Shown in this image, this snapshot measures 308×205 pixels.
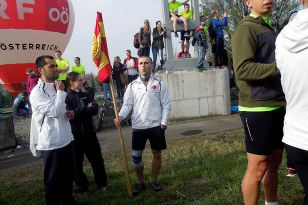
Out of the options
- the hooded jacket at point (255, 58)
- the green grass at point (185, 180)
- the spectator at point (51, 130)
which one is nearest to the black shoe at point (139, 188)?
the green grass at point (185, 180)

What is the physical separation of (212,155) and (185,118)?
189 inches

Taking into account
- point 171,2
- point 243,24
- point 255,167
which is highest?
point 171,2

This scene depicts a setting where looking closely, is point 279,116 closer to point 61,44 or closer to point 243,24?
point 243,24

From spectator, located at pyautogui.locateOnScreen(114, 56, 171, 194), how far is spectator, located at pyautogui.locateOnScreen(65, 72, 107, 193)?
1.73ft

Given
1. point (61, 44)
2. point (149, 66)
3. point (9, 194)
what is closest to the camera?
point (149, 66)

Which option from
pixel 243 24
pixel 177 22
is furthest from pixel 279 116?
pixel 177 22

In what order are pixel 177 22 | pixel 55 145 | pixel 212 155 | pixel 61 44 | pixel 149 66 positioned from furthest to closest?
1. pixel 61 44
2. pixel 177 22
3. pixel 212 155
4. pixel 149 66
5. pixel 55 145

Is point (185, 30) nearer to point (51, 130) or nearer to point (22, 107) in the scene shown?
point (22, 107)

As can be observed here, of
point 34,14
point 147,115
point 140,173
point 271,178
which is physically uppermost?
point 34,14

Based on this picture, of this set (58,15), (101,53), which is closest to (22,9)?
(58,15)

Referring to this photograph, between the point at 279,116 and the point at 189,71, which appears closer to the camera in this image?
the point at 279,116

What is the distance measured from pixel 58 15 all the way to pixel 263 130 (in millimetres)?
12751

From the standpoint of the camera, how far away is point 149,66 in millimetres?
4648

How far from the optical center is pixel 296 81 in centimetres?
183
